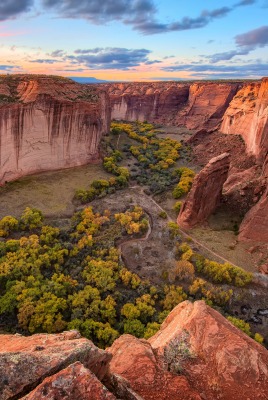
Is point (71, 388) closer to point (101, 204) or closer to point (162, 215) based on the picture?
point (162, 215)

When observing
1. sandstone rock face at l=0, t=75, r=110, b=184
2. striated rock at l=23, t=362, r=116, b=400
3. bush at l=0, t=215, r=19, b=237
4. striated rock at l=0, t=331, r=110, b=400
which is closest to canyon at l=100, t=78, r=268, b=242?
bush at l=0, t=215, r=19, b=237

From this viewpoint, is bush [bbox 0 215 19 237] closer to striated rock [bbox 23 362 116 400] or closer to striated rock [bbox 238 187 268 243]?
striated rock [bbox 238 187 268 243]

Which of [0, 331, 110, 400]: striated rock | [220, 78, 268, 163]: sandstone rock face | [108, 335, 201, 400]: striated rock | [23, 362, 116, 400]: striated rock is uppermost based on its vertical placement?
[220, 78, 268, 163]: sandstone rock face

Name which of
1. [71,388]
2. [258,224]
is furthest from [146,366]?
[258,224]

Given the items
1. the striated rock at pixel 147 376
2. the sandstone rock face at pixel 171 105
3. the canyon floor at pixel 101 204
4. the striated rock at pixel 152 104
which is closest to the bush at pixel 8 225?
the canyon floor at pixel 101 204

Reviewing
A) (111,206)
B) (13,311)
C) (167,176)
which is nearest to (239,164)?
(167,176)

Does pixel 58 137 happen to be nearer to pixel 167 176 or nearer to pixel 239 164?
pixel 167 176
